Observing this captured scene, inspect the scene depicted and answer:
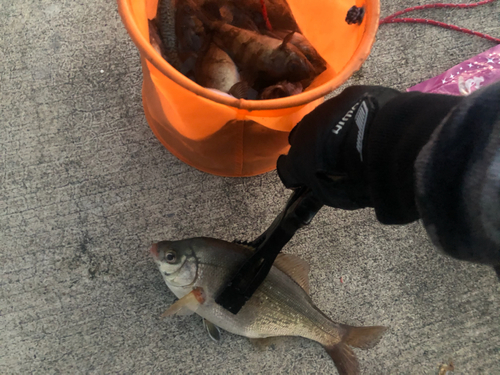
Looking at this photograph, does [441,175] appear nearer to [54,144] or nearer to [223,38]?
[223,38]

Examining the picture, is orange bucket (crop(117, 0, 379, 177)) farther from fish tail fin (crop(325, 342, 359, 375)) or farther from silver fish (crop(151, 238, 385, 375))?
fish tail fin (crop(325, 342, 359, 375))

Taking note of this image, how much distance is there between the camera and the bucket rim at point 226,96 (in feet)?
2.52

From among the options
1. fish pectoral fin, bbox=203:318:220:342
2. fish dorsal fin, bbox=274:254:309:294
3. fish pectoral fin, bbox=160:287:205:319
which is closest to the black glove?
fish dorsal fin, bbox=274:254:309:294

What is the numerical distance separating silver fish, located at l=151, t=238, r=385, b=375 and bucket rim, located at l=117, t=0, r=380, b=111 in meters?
0.49

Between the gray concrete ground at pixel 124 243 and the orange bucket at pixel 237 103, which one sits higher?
the orange bucket at pixel 237 103

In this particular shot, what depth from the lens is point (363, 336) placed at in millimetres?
1133

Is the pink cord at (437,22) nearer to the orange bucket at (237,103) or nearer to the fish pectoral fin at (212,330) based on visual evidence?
the orange bucket at (237,103)

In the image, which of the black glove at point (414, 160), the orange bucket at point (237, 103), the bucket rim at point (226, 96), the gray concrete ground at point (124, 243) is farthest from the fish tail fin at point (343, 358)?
the bucket rim at point (226, 96)

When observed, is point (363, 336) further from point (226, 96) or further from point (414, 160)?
point (226, 96)

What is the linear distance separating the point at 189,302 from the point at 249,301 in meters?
0.19

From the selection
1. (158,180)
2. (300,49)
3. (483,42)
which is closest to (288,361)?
(158,180)

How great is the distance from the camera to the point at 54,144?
4.29ft

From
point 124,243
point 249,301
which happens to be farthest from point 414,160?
point 124,243

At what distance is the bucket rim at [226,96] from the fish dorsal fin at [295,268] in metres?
0.58
